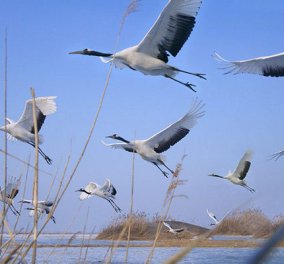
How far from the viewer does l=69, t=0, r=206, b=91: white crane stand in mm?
4547

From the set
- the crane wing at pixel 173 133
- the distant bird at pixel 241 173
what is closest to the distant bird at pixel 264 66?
the crane wing at pixel 173 133

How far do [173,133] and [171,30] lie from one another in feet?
11.9

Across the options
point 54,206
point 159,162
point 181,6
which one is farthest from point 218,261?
point 54,206

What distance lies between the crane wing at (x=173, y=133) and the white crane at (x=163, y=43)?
7.87 feet

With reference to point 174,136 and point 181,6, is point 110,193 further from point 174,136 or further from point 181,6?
point 181,6

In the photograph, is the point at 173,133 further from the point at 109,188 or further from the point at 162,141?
the point at 109,188

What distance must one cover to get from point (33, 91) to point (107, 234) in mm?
14518

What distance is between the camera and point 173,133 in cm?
838

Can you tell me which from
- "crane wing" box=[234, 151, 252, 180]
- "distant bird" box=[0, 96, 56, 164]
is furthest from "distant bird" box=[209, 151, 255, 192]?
"distant bird" box=[0, 96, 56, 164]

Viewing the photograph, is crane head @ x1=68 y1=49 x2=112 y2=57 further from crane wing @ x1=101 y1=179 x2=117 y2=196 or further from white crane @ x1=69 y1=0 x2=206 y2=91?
crane wing @ x1=101 y1=179 x2=117 y2=196

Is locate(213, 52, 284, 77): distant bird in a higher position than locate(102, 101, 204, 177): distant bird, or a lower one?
higher

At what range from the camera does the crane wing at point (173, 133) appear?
7832mm

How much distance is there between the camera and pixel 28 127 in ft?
28.8

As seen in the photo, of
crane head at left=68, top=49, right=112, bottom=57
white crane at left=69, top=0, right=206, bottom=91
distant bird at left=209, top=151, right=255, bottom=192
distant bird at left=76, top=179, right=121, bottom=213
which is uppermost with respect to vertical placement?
white crane at left=69, top=0, right=206, bottom=91
